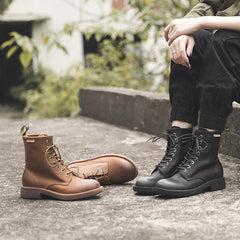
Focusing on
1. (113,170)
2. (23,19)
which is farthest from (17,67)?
(113,170)

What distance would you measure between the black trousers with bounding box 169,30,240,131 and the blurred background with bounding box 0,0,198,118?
1.79m

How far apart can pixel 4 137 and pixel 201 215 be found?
7.33 feet

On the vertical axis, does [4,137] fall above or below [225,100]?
below

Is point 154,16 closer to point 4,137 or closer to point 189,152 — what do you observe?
point 4,137

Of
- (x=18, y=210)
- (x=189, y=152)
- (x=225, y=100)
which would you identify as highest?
(x=225, y=100)

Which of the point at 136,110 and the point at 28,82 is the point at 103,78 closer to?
the point at 136,110

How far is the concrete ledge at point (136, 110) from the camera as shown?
2.75 m

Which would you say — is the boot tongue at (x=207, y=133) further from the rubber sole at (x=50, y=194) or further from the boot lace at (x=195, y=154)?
the rubber sole at (x=50, y=194)

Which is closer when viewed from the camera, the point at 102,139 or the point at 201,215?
the point at 201,215

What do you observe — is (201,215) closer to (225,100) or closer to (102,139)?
(225,100)

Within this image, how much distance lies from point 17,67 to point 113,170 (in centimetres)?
1128

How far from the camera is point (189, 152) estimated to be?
202cm

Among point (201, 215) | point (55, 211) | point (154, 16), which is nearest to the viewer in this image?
point (201, 215)

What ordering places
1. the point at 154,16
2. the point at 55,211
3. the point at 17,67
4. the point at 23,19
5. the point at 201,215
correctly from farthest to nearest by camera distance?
the point at 17,67 → the point at 23,19 → the point at 154,16 → the point at 55,211 → the point at 201,215
